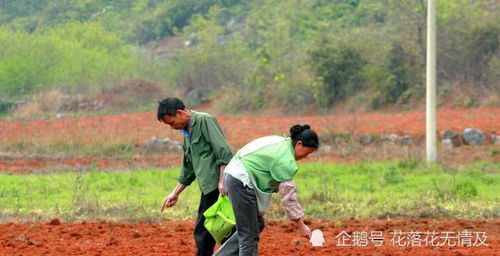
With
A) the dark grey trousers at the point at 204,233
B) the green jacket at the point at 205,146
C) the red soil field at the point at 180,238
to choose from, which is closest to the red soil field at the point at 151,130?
the red soil field at the point at 180,238

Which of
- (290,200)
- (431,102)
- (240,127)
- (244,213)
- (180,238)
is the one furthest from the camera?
(240,127)

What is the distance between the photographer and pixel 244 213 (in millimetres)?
7164

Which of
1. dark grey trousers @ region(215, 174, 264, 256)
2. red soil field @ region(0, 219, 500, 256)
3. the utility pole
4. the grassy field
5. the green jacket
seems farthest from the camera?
the utility pole

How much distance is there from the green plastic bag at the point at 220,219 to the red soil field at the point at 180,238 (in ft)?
7.35

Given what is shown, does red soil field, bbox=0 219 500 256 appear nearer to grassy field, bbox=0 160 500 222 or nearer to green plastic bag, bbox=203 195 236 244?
grassy field, bbox=0 160 500 222

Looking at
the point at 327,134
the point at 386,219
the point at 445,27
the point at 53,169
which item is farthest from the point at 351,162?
the point at 445,27

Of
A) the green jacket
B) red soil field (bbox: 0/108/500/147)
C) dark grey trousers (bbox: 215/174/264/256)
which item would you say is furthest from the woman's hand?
red soil field (bbox: 0/108/500/147)

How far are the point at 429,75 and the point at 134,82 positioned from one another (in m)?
31.1

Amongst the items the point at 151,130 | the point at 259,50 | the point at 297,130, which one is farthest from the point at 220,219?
the point at 259,50

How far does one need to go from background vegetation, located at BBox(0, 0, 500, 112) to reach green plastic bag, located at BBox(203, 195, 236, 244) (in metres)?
27.1

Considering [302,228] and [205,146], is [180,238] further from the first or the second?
[302,228]

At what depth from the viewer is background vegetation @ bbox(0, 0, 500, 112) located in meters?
36.8

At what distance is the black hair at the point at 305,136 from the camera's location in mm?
6984

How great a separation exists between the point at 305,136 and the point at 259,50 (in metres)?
40.9
